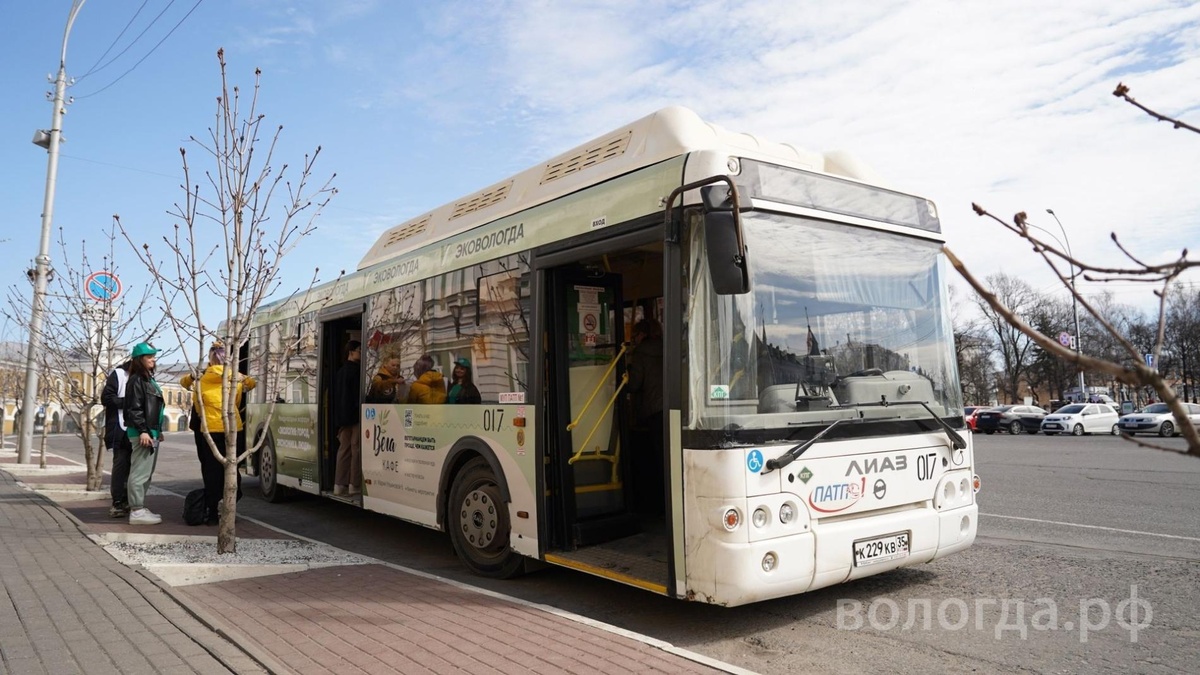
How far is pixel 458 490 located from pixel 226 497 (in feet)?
6.61

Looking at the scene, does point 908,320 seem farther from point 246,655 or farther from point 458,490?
point 246,655

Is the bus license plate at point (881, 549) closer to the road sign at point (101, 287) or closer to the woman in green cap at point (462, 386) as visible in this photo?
the woman in green cap at point (462, 386)

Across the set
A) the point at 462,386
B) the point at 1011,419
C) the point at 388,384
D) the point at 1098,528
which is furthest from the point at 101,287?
the point at 1011,419

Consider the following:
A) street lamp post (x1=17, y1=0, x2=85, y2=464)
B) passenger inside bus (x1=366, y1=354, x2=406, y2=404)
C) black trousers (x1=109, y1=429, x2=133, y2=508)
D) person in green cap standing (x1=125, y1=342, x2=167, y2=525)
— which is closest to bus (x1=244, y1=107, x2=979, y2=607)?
passenger inside bus (x1=366, y1=354, x2=406, y2=404)

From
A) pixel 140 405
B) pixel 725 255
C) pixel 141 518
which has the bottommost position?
pixel 141 518

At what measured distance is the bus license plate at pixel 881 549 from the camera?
512 centimetres

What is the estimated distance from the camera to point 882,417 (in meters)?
5.43

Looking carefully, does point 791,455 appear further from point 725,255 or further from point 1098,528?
point 1098,528

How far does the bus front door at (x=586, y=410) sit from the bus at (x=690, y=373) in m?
0.02

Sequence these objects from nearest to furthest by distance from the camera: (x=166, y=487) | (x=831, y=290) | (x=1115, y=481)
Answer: (x=831, y=290) < (x=1115, y=481) < (x=166, y=487)

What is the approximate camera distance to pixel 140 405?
8.99m

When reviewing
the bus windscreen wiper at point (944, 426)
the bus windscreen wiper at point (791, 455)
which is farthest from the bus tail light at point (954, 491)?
the bus windscreen wiper at point (791, 455)

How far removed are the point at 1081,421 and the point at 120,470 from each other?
119 ft

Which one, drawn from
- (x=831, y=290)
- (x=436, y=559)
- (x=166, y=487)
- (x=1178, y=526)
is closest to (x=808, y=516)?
(x=831, y=290)
